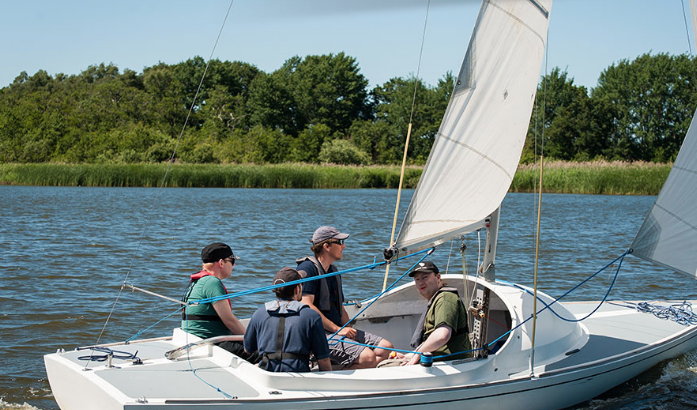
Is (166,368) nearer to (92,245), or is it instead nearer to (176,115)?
(92,245)

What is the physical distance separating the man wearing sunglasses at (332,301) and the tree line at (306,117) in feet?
144

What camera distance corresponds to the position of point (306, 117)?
75.9 m

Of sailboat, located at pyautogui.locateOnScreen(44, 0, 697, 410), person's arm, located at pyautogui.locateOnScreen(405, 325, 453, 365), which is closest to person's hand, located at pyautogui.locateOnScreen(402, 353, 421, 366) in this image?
person's arm, located at pyautogui.locateOnScreen(405, 325, 453, 365)

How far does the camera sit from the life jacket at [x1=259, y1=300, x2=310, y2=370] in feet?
14.8

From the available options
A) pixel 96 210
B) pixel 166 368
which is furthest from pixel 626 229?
pixel 166 368

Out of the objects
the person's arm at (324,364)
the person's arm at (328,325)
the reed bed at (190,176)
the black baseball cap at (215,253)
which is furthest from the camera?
the reed bed at (190,176)

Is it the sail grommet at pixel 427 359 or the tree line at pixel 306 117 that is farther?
the tree line at pixel 306 117

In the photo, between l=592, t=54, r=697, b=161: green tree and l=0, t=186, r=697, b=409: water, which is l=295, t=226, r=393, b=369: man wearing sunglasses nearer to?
l=0, t=186, r=697, b=409: water

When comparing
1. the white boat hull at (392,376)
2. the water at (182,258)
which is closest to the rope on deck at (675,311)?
the water at (182,258)

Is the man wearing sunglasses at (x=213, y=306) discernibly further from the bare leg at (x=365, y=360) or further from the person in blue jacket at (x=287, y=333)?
the bare leg at (x=365, y=360)

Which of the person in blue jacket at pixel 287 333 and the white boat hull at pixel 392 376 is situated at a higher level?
the person in blue jacket at pixel 287 333

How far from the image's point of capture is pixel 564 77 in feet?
209

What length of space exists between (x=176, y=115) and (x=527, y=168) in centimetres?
3726

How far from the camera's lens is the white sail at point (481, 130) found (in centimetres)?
532
